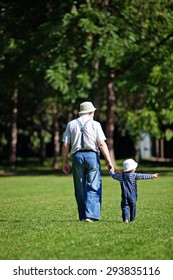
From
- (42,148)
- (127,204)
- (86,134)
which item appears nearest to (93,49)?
(86,134)

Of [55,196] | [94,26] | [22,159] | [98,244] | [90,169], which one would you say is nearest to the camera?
[98,244]

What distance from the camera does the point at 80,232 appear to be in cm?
1097

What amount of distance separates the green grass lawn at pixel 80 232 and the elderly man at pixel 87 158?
367 mm

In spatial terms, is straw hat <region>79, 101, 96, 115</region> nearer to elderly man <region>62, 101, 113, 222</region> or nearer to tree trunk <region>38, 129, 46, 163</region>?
elderly man <region>62, 101, 113, 222</region>

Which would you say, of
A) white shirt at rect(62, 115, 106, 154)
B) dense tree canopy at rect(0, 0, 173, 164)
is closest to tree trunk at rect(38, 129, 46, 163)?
dense tree canopy at rect(0, 0, 173, 164)

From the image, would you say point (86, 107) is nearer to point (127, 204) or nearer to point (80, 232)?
point (127, 204)

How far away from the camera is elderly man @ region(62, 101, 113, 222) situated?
12.6 metres

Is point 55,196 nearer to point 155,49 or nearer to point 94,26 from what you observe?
point 94,26

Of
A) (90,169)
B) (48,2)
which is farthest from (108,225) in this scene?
(48,2)

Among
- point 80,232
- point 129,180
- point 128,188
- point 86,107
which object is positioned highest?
point 86,107

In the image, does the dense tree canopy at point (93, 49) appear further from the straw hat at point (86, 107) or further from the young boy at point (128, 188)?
the young boy at point (128, 188)

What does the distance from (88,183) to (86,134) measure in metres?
0.93
